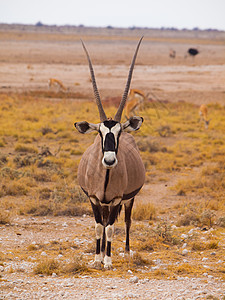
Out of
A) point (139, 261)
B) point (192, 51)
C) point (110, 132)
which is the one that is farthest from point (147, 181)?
point (192, 51)

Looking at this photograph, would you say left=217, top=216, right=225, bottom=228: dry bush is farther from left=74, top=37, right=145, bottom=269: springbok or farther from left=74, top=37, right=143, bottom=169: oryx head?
left=74, top=37, right=143, bottom=169: oryx head

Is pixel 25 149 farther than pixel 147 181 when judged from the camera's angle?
Yes

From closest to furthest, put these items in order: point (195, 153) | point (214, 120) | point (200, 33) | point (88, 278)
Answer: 1. point (88, 278)
2. point (195, 153)
3. point (214, 120)
4. point (200, 33)

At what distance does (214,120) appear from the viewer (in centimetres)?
2236

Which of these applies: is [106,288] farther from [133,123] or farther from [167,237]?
[167,237]

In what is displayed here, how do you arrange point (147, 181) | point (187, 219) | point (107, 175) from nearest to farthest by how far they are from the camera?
point (107, 175), point (187, 219), point (147, 181)

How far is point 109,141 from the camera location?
16.6 ft

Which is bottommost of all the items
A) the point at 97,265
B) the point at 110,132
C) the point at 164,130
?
the point at 97,265

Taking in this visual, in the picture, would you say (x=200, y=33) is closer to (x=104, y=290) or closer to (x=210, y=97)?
(x=210, y=97)

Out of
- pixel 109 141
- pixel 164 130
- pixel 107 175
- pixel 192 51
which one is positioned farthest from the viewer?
pixel 192 51

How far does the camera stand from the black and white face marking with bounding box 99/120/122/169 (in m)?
4.93

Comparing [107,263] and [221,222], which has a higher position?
→ [221,222]

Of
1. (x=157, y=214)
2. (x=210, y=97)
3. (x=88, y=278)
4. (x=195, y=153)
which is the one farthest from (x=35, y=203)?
(x=210, y=97)

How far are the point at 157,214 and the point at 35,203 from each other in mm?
2463
